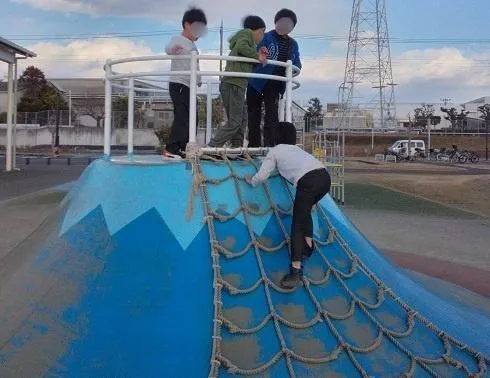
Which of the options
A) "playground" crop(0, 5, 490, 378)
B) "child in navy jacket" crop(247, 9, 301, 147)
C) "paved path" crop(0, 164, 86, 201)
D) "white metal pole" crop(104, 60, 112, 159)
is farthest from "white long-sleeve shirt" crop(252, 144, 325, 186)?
"paved path" crop(0, 164, 86, 201)

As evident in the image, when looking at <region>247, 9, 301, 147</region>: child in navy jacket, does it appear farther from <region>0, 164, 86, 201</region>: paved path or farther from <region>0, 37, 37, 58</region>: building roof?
<region>0, 37, 37, 58</region>: building roof

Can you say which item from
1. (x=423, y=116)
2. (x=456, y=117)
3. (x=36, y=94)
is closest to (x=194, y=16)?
(x=36, y=94)

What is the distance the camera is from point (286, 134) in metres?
4.95

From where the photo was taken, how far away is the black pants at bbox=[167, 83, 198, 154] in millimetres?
5785

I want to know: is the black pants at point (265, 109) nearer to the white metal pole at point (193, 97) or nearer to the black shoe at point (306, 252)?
the white metal pole at point (193, 97)

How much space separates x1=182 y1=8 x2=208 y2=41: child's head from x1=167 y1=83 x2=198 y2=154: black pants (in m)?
0.50

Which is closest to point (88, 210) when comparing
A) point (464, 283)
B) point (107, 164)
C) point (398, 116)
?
point (107, 164)

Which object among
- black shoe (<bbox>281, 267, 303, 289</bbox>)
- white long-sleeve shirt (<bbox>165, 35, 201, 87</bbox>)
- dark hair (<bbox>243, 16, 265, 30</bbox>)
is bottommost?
black shoe (<bbox>281, 267, 303, 289</bbox>)

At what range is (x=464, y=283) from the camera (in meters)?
8.89

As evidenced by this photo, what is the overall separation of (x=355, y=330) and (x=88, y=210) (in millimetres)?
2447

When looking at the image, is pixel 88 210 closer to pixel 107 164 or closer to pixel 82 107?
pixel 107 164

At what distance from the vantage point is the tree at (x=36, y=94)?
72438 mm

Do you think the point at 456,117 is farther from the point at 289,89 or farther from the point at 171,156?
the point at 171,156

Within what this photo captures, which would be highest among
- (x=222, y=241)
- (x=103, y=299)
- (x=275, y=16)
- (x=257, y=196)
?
(x=275, y=16)
